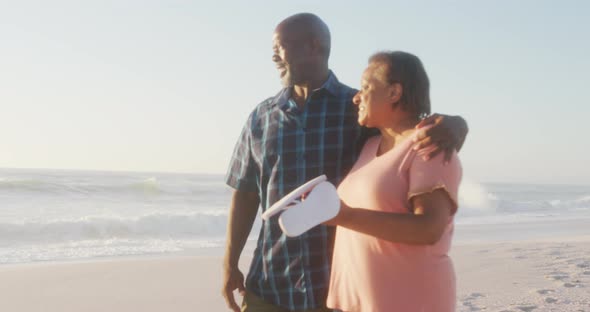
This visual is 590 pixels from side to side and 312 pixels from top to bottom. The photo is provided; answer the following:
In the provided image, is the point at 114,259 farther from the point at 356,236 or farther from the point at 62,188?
the point at 62,188

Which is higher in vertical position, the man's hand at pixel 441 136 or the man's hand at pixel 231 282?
the man's hand at pixel 441 136

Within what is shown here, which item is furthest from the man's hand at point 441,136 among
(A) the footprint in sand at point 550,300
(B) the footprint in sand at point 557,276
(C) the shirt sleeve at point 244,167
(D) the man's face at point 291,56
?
(B) the footprint in sand at point 557,276

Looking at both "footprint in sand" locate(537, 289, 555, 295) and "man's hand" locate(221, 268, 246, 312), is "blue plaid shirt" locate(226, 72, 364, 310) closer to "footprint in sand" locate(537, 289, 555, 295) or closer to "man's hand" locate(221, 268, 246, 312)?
"man's hand" locate(221, 268, 246, 312)

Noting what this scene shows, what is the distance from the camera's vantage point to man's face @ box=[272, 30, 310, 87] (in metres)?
2.64

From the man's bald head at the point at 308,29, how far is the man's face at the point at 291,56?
1cm

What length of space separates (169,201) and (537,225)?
1188 cm

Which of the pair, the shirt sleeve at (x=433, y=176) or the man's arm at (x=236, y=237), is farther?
the man's arm at (x=236, y=237)

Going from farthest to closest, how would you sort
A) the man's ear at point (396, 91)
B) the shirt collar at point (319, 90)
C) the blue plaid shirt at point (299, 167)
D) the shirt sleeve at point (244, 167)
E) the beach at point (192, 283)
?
the beach at point (192, 283) < the shirt sleeve at point (244, 167) < the shirt collar at point (319, 90) < the blue plaid shirt at point (299, 167) < the man's ear at point (396, 91)

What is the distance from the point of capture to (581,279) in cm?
642

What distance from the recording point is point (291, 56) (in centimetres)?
265

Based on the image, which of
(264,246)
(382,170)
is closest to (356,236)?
(382,170)

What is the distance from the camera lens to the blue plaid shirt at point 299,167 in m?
2.52

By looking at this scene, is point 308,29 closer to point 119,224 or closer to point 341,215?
point 341,215

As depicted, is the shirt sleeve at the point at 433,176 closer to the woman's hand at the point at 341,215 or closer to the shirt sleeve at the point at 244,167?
the woman's hand at the point at 341,215
